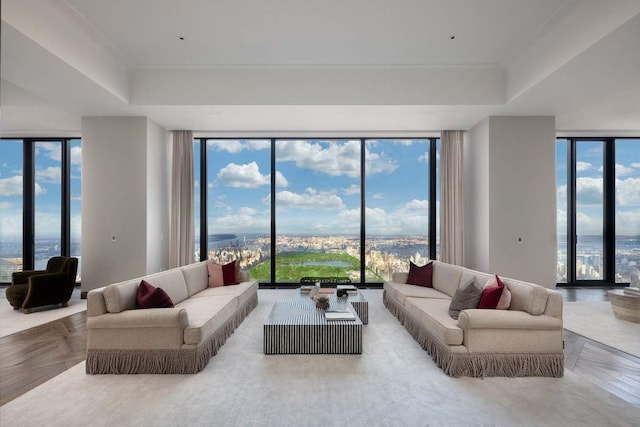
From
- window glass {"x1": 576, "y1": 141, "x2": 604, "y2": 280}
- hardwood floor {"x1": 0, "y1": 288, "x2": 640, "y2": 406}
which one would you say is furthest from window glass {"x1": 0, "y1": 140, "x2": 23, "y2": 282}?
window glass {"x1": 576, "y1": 141, "x2": 604, "y2": 280}

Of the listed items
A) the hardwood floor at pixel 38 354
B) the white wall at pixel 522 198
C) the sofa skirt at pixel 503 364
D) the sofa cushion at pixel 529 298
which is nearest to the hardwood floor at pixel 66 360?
the hardwood floor at pixel 38 354

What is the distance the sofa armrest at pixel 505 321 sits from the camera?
3.40 m

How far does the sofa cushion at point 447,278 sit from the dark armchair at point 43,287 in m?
5.62

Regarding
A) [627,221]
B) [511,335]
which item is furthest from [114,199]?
[627,221]

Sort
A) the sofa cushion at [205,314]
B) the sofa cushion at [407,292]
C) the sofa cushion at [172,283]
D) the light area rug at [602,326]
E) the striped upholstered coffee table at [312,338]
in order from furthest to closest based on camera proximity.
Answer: the sofa cushion at [407,292]
the sofa cushion at [172,283]
the light area rug at [602,326]
the striped upholstered coffee table at [312,338]
the sofa cushion at [205,314]

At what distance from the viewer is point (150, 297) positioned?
379 cm

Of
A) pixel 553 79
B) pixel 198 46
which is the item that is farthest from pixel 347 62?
pixel 553 79

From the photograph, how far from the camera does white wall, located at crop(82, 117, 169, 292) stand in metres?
6.57

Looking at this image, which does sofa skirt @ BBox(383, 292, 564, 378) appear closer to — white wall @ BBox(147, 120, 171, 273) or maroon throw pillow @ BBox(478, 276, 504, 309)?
maroon throw pillow @ BBox(478, 276, 504, 309)

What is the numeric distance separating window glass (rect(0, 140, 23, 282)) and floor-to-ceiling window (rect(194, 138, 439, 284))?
3697 mm

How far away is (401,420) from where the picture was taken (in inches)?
105

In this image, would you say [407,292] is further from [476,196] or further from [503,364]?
[476,196]

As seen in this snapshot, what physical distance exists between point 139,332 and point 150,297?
396 mm

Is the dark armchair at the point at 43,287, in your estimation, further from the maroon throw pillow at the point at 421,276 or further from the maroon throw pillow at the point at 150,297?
the maroon throw pillow at the point at 421,276
